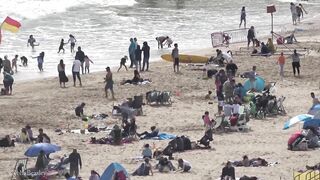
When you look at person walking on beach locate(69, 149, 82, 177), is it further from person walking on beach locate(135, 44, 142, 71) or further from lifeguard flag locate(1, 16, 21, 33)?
lifeguard flag locate(1, 16, 21, 33)

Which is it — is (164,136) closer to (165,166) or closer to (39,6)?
(165,166)

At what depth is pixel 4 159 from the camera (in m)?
18.7

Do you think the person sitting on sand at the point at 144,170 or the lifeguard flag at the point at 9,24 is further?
the lifeguard flag at the point at 9,24

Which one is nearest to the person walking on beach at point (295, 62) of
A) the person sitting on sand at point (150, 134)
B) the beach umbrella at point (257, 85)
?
the beach umbrella at point (257, 85)

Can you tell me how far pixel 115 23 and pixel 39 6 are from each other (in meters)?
10.6

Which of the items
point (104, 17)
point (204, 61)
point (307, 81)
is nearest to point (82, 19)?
point (104, 17)

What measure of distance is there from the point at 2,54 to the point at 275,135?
16824mm

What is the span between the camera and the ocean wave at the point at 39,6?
52.0 metres

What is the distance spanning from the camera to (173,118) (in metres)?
22.6

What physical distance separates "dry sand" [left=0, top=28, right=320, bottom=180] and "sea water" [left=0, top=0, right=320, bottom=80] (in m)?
4.31

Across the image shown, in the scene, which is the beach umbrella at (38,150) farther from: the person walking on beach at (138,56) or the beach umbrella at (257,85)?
the person walking on beach at (138,56)

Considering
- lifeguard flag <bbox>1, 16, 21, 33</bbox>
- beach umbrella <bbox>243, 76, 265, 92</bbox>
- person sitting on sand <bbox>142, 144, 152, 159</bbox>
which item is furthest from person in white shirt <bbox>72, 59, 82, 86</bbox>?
person sitting on sand <bbox>142, 144, 152, 159</bbox>

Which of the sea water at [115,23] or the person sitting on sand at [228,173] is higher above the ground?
the sea water at [115,23]

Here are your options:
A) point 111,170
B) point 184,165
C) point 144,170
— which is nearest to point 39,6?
point 184,165
